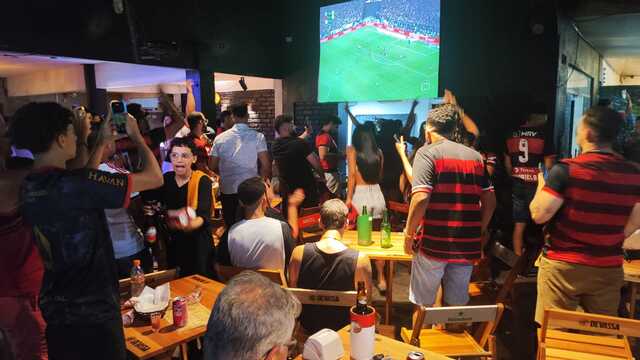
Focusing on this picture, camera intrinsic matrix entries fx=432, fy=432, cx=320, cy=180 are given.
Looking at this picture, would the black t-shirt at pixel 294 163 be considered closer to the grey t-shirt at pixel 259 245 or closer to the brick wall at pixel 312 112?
the grey t-shirt at pixel 259 245


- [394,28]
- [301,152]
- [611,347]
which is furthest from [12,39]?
[611,347]

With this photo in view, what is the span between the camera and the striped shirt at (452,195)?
8.38 ft

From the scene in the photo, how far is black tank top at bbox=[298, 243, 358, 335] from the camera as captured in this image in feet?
7.34

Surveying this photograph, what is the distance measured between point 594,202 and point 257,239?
1822 millimetres

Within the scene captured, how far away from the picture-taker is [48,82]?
9.29 m

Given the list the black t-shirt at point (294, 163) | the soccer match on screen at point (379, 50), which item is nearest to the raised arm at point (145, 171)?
the black t-shirt at point (294, 163)

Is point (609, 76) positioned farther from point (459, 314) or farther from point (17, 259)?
point (17, 259)

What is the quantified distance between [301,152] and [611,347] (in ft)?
9.98

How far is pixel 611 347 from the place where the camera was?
2119 millimetres

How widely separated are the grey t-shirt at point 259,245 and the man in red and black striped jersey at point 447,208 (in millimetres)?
793

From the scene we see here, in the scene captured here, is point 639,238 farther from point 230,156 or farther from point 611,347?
point 230,156

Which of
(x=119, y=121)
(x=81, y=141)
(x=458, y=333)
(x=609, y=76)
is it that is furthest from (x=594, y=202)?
(x=609, y=76)

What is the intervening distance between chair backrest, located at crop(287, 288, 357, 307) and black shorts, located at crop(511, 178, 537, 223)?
3174 mm

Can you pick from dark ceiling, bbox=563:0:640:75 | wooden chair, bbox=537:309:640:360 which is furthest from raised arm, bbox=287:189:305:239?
dark ceiling, bbox=563:0:640:75
